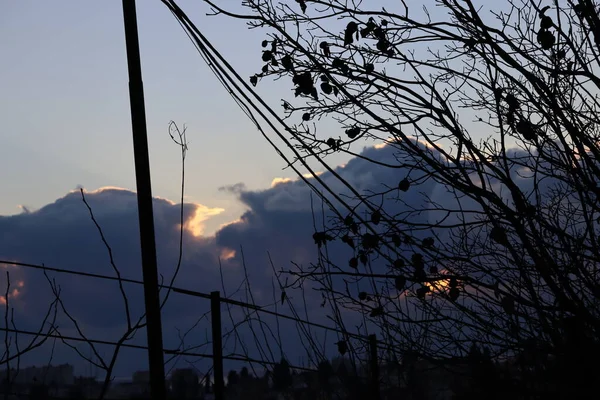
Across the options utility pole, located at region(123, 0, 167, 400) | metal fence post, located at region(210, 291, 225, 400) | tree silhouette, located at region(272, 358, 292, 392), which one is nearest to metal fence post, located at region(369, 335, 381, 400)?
tree silhouette, located at region(272, 358, 292, 392)

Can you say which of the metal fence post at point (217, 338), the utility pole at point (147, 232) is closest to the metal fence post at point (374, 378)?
the metal fence post at point (217, 338)

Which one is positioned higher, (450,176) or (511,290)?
(450,176)

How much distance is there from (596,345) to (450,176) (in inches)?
66.6

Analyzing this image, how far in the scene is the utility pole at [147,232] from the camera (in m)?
4.86

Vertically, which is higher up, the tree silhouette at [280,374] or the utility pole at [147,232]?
the utility pole at [147,232]

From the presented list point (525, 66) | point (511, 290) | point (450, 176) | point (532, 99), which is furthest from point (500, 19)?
point (511, 290)

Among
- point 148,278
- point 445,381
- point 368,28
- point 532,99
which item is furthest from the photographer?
point 445,381

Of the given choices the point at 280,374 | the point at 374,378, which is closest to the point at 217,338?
the point at 280,374

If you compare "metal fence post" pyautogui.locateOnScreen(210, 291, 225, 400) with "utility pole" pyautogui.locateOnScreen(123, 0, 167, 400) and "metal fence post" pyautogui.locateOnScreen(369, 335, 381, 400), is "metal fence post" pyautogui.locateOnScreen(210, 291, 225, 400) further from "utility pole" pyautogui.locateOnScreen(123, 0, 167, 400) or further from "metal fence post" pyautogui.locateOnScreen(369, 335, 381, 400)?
"metal fence post" pyautogui.locateOnScreen(369, 335, 381, 400)

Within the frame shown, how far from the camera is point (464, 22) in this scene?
17.7 feet

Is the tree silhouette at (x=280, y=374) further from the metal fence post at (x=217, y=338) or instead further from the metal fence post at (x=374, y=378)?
the metal fence post at (x=374, y=378)

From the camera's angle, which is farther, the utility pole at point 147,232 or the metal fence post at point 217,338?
the metal fence post at point 217,338

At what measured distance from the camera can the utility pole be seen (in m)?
4.86

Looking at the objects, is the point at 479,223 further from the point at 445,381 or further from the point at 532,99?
the point at 445,381
